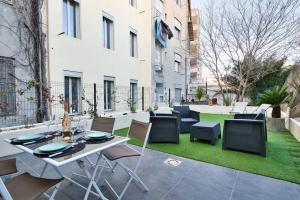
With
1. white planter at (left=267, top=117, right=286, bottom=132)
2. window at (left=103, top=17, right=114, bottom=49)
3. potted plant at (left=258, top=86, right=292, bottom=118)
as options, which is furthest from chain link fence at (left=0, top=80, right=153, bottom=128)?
white planter at (left=267, top=117, right=286, bottom=132)

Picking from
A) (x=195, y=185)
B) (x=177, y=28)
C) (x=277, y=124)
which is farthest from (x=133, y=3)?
(x=195, y=185)

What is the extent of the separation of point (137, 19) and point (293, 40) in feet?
28.0

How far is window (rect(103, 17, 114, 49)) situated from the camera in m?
8.34

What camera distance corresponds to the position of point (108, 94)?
8.45 meters

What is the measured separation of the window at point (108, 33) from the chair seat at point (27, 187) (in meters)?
7.22

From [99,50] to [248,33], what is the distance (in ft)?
28.6

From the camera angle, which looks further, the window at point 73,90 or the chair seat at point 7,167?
the window at point 73,90

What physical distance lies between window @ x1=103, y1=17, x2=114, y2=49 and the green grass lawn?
17.1 ft

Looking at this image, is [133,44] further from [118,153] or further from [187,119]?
[118,153]

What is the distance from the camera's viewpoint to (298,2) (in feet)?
30.2

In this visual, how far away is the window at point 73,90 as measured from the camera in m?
6.47

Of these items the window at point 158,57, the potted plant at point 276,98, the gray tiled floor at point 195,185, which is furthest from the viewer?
the window at point 158,57

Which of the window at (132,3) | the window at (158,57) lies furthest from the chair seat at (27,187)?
the window at (158,57)

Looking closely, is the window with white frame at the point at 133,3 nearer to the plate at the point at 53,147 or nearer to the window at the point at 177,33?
the window at the point at 177,33
